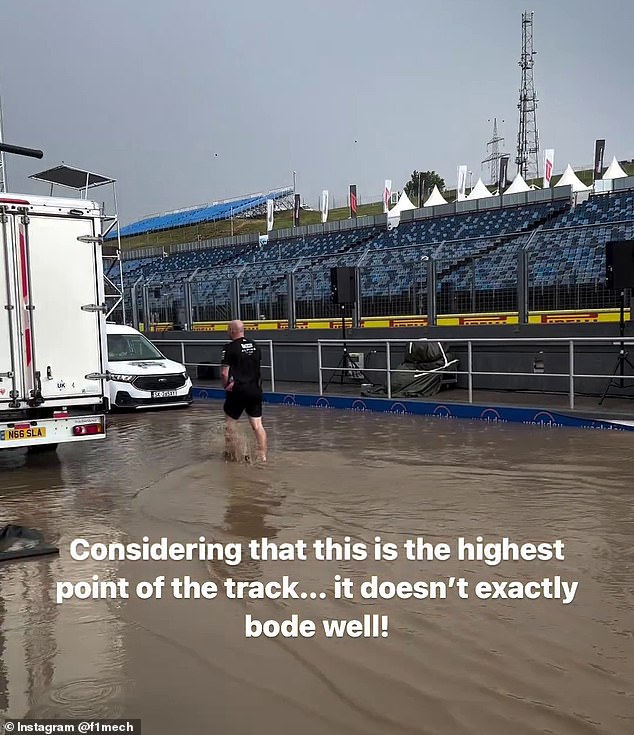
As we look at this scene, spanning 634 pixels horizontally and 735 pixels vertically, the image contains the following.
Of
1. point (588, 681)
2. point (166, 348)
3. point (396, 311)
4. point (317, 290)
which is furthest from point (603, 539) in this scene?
point (166, 348)

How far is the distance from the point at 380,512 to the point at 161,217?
7941 cm

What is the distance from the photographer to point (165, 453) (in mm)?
10039

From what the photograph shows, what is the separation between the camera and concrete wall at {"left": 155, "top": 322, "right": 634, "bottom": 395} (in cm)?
1338

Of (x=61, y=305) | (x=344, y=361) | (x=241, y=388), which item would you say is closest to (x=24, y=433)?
(x=61, y=305)

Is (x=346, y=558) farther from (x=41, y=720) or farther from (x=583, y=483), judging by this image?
(x=583, y=483)

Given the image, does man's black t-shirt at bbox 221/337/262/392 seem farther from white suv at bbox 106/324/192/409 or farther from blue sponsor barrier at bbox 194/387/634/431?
white suv at bbox 106/324/192/409

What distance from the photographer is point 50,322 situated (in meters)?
8.74

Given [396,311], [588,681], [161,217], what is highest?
[161,217]

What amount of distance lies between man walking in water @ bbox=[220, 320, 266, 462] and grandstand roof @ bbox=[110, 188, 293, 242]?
67548 millimetres

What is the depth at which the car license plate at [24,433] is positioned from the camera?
8.58 m

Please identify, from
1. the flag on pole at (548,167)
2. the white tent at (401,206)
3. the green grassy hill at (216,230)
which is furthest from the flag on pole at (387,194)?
the green grassy hill at (216,230)

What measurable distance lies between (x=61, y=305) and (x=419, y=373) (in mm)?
7495

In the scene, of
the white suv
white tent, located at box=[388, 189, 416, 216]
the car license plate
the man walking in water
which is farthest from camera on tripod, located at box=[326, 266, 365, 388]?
white tent, located at box=[388, 189, 416, 216]

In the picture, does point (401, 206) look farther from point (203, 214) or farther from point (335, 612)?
point (335, 612)
